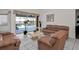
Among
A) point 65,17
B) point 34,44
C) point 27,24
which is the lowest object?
point 34,44

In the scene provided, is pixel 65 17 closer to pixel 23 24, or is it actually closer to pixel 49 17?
pixel 49 17

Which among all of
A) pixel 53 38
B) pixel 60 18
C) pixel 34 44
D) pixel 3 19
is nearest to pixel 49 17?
pixel 60 18

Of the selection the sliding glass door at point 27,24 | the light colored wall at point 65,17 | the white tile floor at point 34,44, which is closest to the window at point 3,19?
the sliding glass door at point 27,24

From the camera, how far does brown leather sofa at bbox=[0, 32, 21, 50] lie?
1683mm

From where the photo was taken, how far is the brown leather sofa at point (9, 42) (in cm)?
168

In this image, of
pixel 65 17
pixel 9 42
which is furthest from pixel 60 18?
pixel 9 42

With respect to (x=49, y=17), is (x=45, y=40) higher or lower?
lower

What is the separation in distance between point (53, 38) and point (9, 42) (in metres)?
0.67

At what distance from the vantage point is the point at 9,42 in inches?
67.2

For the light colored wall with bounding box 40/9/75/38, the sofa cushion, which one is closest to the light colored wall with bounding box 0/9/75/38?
the light colored wall with bounding box 40/9/75/38

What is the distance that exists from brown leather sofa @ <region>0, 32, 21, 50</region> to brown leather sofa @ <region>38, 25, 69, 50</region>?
1.16ft
